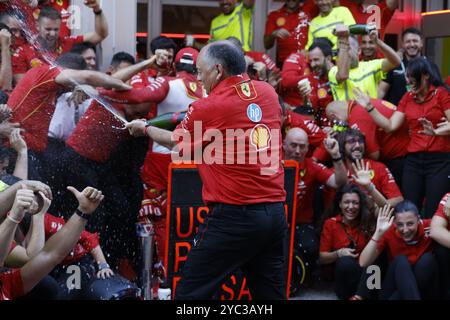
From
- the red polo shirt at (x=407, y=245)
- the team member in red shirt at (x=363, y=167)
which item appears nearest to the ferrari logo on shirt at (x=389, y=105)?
the team member in red shirt at (x=363, y=167)

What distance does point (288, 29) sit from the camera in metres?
8.97

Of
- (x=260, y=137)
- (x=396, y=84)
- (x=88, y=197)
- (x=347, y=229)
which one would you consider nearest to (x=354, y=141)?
(x=347, y=229)

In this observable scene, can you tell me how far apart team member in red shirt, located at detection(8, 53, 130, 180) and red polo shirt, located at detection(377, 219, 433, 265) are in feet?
7.31

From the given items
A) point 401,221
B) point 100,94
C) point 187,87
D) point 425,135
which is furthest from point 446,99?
point 100,94

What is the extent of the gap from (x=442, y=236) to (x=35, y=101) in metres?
2.99

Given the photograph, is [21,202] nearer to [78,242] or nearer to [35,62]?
[78,242]

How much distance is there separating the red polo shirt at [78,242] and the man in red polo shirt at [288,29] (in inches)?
131


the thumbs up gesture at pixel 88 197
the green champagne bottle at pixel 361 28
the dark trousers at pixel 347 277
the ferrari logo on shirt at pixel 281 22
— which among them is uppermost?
the ferrari logo on shirt at pixel 281 22

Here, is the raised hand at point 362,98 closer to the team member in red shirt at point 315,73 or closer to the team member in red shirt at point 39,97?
the team member in red shirt at point 315,73

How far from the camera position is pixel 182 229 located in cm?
620

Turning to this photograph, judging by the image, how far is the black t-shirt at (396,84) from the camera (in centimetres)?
802

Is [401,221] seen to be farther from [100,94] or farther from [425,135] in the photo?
[100,94]

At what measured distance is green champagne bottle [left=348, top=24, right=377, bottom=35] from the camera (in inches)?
310

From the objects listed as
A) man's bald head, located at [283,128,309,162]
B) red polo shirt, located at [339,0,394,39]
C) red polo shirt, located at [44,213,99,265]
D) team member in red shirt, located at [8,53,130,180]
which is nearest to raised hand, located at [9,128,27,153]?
team member in red shirt, located at [8,53,130,180]
